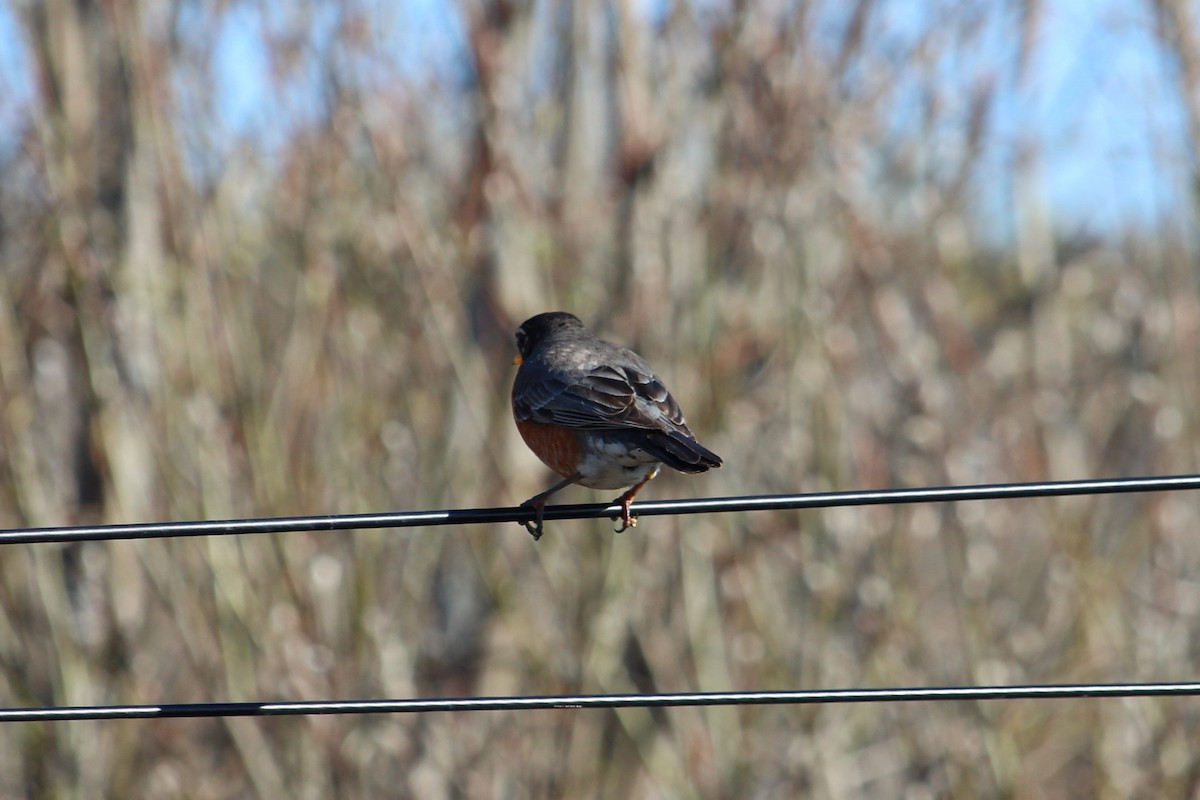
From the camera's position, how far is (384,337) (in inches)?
297

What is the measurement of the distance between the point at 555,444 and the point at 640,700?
74.5 inches

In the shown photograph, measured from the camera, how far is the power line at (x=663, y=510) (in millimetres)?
2910

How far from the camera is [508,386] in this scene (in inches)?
299

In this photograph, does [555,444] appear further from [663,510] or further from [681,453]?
[663,510]

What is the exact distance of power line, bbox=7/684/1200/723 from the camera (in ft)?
9.59

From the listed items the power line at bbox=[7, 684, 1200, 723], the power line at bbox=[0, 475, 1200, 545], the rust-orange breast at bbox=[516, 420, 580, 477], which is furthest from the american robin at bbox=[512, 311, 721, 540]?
the power line at bbox=[7, 684, 1200, 723]

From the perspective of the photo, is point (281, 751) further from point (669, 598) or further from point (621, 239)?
point (621, 239)

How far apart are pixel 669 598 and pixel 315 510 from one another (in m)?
2.02

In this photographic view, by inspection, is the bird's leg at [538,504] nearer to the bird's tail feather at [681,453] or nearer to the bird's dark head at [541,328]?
the bird's tail feather at [681,453]

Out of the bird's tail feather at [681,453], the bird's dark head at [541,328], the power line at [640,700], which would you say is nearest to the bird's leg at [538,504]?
the bird's tail feather at [681,453]

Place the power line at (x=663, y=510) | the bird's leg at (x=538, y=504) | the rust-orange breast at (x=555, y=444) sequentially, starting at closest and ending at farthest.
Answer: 1. the power line at (x=663, y=510)
2. the bird's leg at (x=538, y=504)
3. the rust-orange breast at (x=555, y=444)

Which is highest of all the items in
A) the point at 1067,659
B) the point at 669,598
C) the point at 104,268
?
the point at 104,268

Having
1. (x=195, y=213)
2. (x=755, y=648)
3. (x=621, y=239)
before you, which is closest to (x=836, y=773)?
(x=755, y=648)

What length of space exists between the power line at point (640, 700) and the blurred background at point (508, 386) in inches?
152
